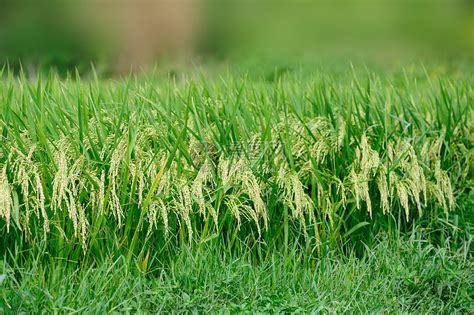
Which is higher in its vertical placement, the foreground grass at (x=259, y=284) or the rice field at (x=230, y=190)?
the rice field at (x=230, y=190)

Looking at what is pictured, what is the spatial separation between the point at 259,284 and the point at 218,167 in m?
0.70

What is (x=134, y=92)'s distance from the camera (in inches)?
189

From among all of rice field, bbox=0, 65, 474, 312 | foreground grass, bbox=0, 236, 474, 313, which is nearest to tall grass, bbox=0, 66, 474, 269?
rice field, bbox=0, 65, 474, 312

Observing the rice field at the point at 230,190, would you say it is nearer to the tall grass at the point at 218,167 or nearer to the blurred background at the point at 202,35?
the tall grass at the point at 218,167

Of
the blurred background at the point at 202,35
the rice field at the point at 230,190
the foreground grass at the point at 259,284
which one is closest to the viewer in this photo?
the foreground grass at the point at 259,284

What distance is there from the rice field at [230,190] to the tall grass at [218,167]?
0.01 m

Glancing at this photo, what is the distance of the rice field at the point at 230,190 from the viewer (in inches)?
160

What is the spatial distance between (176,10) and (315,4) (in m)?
2.23

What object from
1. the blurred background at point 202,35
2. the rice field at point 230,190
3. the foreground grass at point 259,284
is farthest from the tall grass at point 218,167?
the blurred background at point 202,35

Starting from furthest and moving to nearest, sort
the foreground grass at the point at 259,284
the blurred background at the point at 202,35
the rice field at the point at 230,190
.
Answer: the blurred background at the point at 202,35 < the rice field at the point at 230,190 < the foreground grass at the point at 259,284

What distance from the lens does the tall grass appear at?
4137 mm

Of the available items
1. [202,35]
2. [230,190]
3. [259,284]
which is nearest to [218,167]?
[230,190]

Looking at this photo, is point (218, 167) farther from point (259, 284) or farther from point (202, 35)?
point (202, 35)

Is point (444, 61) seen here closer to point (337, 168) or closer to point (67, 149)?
point (337, 168)
